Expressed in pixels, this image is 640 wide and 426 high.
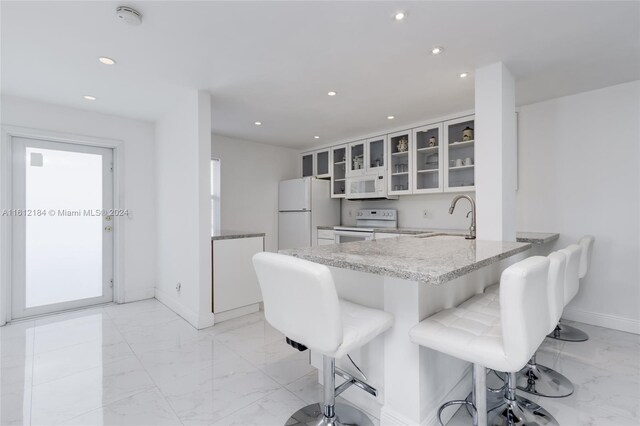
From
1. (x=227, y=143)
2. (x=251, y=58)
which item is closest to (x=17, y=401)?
(x=251, y=58)

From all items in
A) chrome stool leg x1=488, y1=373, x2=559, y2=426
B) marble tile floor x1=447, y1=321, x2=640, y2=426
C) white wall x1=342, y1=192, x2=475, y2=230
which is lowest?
marble tile floor x1=447, y1=321, x2=640, y2=426

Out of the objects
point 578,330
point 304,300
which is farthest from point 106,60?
point 578,330

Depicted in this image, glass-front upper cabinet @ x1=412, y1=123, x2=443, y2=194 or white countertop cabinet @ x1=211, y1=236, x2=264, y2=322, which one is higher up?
glass-front upper cabinet @ x1=412, y1=123, x2=443, y2=194

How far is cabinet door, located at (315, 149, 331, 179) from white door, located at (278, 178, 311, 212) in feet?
1.39

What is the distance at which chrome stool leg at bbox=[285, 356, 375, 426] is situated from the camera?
148 cm

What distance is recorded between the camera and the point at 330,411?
1486 millimetres

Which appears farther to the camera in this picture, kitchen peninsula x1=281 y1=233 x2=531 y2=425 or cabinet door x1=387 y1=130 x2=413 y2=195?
cabinet door x1=387 y1=130 x2=413 y2=195

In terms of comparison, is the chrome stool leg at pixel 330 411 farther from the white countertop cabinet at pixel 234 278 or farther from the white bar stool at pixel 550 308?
the white countertop cabinet at pixel 234 278

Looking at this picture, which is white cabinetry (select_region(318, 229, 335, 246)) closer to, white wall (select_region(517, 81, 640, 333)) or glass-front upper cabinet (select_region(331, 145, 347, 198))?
glass-front upper cabinet (select_region(331, 145, 347, 198))

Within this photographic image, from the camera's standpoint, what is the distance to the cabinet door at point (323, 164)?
5.22 m

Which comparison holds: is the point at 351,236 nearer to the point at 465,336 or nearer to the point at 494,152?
the point at 494,152

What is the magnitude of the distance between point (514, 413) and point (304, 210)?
150 inches

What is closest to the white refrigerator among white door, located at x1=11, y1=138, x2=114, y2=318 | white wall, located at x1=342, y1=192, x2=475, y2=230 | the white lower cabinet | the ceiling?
white wall, located at x1=342, y1=192, x2=475, y2=230

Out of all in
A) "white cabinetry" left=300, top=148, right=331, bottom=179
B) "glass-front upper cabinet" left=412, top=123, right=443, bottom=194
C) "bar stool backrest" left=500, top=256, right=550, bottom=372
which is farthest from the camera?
"white cabinetry" left=300, top=148, right=331, bottom=179
